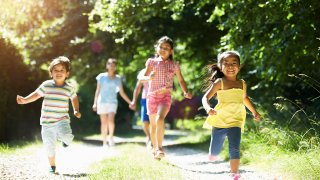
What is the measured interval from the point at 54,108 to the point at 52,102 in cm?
9

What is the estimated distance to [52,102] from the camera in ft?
23.4

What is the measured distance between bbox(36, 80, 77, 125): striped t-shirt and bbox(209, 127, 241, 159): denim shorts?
2.23 meters

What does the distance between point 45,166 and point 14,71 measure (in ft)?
19.3

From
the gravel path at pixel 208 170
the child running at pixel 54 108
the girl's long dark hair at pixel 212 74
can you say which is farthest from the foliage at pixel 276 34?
the child running at pixel 54 108

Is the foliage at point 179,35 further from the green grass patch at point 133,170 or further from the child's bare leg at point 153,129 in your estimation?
the green grass patch at point 133,170

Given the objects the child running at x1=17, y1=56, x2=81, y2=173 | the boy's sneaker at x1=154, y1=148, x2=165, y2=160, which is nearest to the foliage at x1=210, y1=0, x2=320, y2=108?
the boy's sneaker at x1=154, y1=148, x2=165, y2=160

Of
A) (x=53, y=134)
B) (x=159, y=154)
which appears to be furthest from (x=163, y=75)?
(x=53, y=134)

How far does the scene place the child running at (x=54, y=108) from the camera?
23.1ft

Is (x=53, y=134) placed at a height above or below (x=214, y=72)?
below

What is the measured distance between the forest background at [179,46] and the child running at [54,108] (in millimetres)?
1987

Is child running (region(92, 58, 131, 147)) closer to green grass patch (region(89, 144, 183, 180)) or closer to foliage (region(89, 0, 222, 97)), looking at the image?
foliage (region(89, 0, 222, 97))

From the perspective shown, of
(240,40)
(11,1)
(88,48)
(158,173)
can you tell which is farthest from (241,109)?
(88,48)

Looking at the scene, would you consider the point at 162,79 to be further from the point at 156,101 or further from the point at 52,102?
the point at 52,102

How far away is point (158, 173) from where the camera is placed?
6.37 meters
